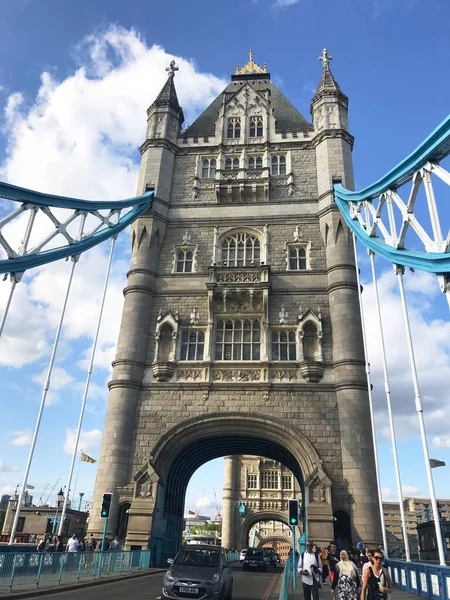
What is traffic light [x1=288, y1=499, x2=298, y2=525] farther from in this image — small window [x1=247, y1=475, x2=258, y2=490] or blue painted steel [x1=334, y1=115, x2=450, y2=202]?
small window [x1=247, y1=475, x2=258, y2=490]

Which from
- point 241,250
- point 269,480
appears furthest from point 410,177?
point 269,480

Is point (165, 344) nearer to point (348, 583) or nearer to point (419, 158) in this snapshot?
point (419, 158)

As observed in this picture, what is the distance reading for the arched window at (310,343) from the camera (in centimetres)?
2280

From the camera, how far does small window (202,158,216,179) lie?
97.3 feet

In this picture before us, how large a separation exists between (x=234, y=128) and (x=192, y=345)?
15.5 meters

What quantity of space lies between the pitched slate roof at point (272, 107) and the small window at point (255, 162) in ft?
8.11

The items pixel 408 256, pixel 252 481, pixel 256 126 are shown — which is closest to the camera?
pixel 408 256

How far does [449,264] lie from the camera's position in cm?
1221

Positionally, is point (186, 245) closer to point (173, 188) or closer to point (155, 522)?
point (173, 188)

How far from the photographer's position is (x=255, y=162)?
29703 mm

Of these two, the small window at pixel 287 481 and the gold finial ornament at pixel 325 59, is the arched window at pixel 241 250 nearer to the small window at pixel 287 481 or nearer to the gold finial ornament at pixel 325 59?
the gold finial ornament at pixel 325 59

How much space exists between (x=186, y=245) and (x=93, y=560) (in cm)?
1638

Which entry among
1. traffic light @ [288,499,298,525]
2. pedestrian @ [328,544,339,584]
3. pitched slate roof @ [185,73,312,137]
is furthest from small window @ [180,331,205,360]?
pitched slate roof @ [185,73,312,137]

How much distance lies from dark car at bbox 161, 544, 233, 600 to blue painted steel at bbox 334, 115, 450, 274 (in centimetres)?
916
